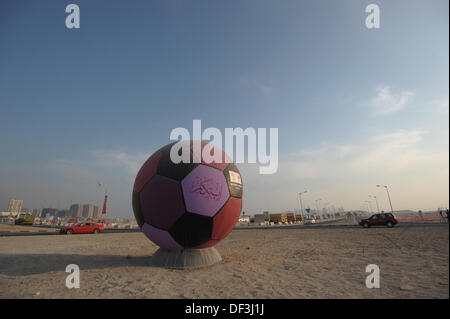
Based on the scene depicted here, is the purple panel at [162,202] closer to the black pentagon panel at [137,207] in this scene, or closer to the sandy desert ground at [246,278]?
the black pentagon panel at [137,207]

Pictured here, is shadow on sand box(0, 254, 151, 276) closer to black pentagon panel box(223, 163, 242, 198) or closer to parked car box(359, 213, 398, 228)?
black pentagon panel box(223, 163, 242, 198)

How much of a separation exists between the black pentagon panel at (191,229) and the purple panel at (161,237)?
18 centimetres

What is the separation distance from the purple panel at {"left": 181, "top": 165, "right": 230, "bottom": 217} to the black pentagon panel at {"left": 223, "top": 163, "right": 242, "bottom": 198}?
26cm

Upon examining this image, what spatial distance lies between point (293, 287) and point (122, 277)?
12.8 ft

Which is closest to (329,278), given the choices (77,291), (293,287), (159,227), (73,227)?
A: (293,287)

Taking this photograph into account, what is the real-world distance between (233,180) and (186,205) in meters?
1.64

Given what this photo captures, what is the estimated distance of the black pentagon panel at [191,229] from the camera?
17.8 ft

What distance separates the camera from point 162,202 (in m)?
5.46

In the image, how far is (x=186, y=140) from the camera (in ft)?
21.9

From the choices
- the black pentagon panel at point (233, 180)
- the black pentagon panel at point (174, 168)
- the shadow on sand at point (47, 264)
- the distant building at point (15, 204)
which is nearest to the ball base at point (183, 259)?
the shadow on sand at point (47, 264)

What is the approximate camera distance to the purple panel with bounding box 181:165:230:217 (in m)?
5.42

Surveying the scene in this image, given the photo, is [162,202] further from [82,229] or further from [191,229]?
[82,229]

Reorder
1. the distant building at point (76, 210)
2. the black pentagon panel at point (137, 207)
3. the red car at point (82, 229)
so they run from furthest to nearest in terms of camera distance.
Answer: the distant building at point (76, 210) → the red car at point (82, 229) → the black pentagon panel at point (137, 207)
